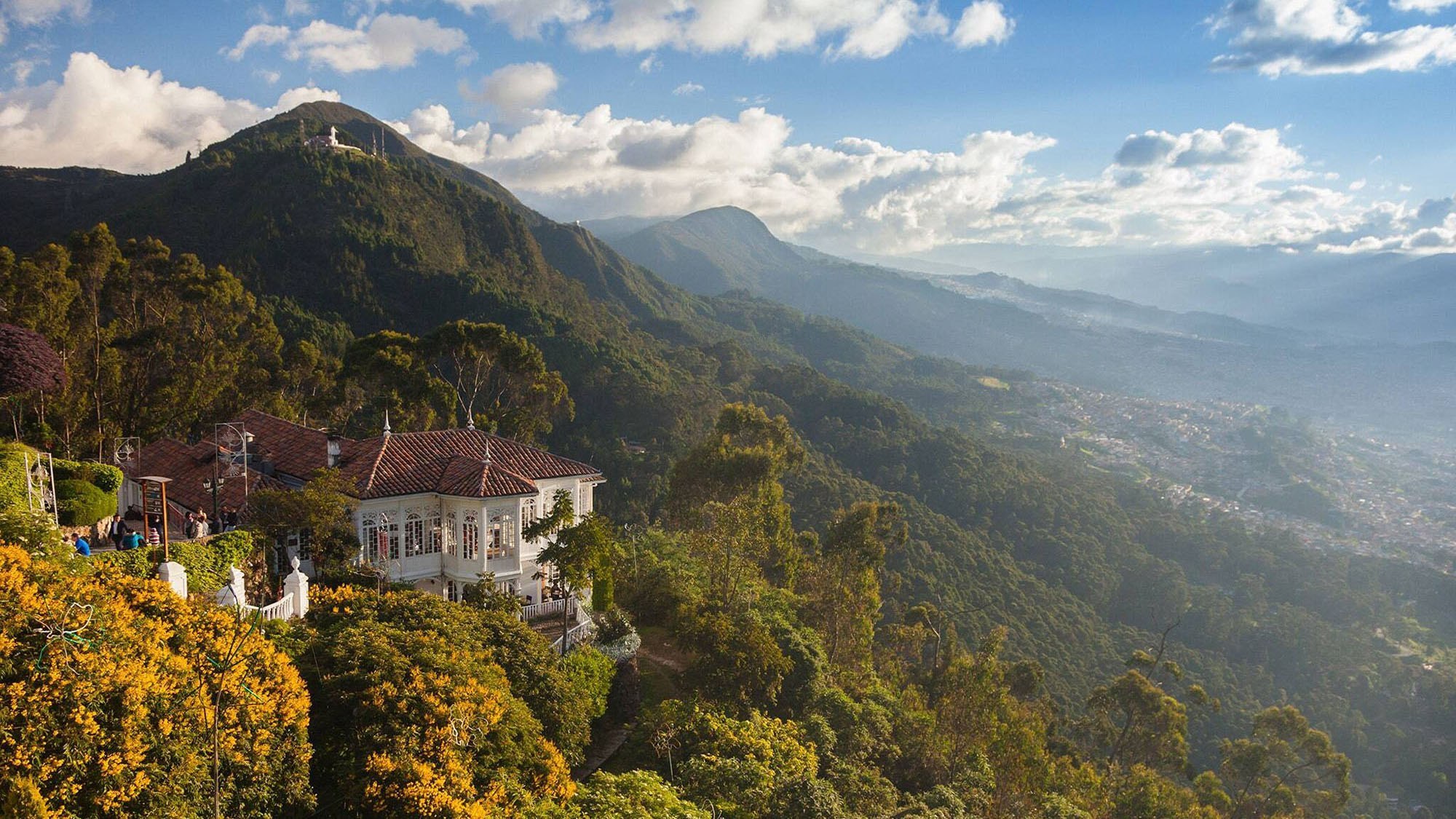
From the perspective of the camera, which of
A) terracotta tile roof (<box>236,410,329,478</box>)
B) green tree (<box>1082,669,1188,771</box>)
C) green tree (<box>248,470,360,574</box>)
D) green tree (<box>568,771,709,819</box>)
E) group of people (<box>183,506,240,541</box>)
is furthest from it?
green tree (<box>1082,669,1188,771</box>)

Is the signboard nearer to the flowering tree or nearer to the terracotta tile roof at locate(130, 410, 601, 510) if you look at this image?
the terracotta tile roof at locate(130, 410, 601, 510)

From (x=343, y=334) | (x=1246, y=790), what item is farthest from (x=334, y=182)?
(x=1246, y=790)

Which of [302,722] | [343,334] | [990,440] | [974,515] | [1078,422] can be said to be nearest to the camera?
[302,722]

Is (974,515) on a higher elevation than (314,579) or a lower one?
lower

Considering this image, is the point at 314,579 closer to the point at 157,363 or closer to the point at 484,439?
the point at 484,439

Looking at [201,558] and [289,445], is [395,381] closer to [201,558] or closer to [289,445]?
[289,445]

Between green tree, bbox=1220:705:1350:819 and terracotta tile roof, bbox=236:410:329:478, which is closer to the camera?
terracotta tile roof, bbox=236:410:329:478

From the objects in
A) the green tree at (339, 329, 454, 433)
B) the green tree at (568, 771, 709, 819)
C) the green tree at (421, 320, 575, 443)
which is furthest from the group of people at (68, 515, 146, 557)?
the green tree at (421, 320, 575, 443)
